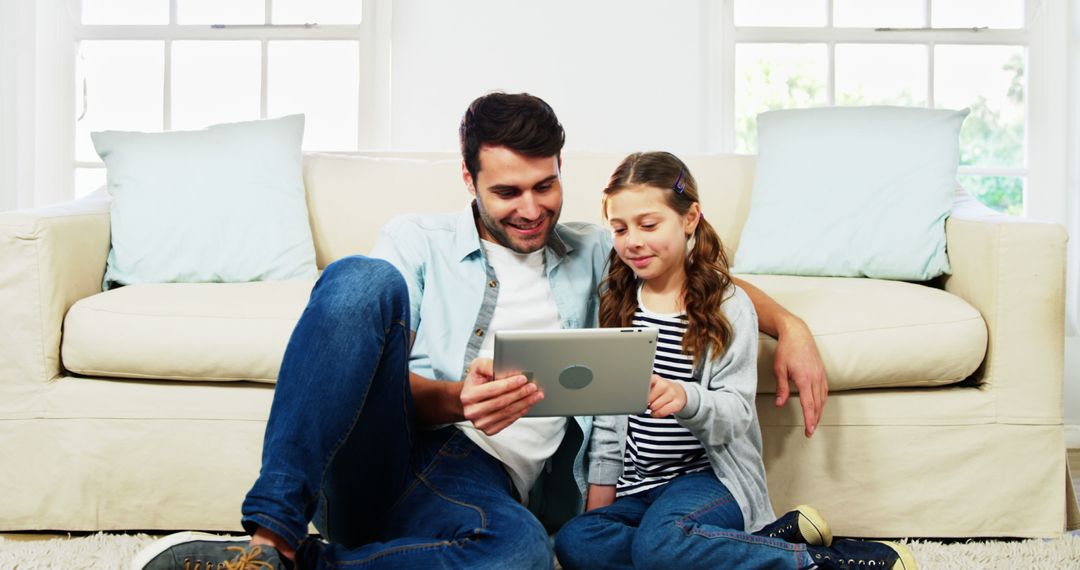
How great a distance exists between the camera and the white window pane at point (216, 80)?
11.7 feet

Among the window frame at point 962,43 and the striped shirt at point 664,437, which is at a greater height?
the window frame at point 962,43

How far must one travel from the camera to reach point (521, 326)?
1711 mm

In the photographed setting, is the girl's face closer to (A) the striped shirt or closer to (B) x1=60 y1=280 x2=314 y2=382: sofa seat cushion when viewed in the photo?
(A) the striped shirt

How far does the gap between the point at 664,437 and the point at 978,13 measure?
2513mm

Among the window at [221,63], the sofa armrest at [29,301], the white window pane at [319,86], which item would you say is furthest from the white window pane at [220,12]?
the sofa armrest at [29,301]

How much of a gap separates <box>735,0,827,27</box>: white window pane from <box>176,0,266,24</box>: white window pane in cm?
165

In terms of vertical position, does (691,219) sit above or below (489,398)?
above

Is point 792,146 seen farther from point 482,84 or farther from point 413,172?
point 482,84

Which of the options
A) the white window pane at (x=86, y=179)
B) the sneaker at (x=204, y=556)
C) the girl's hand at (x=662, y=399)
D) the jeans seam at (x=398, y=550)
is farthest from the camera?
the white window pane at (x=86, y=179)

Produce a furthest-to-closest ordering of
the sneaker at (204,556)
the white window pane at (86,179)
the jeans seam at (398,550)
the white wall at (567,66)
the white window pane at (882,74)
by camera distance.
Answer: the white window pane at (86,179), the white window pane at (882,74), the white wall at (567,66), the jeans seam at (398,550), the sneaker at (204,556)

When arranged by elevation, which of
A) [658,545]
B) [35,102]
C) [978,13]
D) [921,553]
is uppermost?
[978,13]

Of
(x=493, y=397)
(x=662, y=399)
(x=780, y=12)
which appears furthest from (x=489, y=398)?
(x=780, y=12)

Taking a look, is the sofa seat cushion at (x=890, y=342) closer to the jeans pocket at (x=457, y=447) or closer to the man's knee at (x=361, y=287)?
the jeans pocket at (x=457, y=447)

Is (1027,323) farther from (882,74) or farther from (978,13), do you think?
(978,13)
